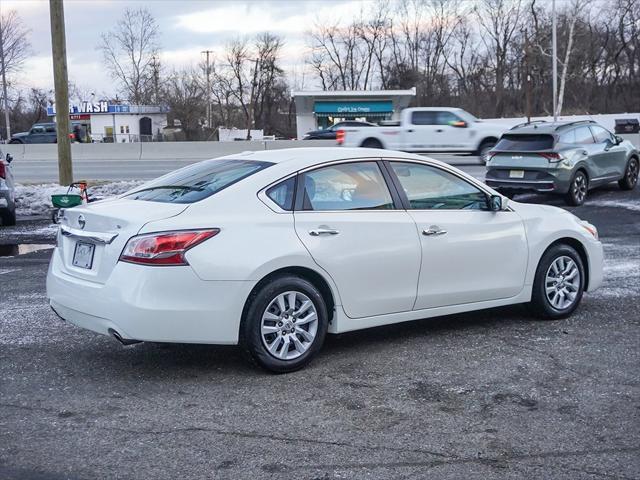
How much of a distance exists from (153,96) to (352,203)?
278ft

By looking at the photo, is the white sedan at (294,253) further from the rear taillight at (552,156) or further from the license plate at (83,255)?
the rear taillight at (552,156)

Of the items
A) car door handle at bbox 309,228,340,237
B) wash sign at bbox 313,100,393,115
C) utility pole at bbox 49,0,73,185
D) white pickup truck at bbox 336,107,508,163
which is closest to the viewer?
car door handle at bbox 309,228,340,237

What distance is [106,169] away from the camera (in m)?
29.6

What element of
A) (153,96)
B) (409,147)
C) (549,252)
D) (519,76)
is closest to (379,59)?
(519,76)

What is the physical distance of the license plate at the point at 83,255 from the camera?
5545 mm

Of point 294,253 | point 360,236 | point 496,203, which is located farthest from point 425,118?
point 294,253

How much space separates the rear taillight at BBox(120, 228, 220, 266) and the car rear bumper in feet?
0.15

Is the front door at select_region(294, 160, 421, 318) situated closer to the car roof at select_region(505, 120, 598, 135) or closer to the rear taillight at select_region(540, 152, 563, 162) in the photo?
the rear taillight at select_region(540, 152, 563, 162)

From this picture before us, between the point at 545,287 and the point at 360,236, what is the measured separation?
2.02 metres

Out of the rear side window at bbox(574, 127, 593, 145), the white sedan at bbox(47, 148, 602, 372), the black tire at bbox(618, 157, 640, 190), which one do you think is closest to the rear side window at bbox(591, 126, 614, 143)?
the rear side window at bbox(574, 127, 593, 145)

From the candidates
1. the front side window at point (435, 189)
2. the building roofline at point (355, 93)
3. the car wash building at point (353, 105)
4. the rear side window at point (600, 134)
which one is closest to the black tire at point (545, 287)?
the front side window at point (435, 189)

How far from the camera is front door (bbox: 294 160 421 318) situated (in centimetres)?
577

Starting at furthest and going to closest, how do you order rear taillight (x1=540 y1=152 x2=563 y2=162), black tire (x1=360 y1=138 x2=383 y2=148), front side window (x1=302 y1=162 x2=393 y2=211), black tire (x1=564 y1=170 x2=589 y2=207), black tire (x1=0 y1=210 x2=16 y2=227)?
1. black tire (x1=360 y1=138 x2=383 y2=148)
2. black tire (x1=564 y1=170 x2=589 y2=207)
3. rear taillight (x1=540 y1=152 x2=563 y2=162)
4. black tire (x1=0 y1=210 x2=16 y2=227)
5. front side window (x1=302 y1=162 x2=393 y2=211)

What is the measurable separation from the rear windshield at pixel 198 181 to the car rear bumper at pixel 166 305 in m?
0.69
